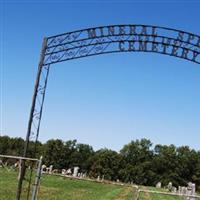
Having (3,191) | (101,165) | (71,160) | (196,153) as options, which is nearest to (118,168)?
(101,165)

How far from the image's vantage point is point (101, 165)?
11650 centimetres

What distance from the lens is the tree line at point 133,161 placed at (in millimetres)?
112750

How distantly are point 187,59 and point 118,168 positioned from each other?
101 metres

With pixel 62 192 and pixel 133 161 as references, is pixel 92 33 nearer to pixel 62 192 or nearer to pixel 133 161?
pixel 62 192

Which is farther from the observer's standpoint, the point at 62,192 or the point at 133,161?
the point at 133,161

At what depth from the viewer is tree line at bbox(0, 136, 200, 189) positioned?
113 metres

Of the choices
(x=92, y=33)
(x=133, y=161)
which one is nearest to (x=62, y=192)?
(x=92, y=33)

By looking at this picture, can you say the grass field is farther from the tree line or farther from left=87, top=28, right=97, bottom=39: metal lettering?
the tree line

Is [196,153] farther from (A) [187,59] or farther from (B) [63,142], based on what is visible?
(A) [187,59]

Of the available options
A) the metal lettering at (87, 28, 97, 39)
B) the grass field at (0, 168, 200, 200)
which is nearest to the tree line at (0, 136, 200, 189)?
the grass field at (0, 168, 200, 200)

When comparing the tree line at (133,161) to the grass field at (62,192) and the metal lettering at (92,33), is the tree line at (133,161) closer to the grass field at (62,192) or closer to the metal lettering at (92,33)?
the grass field at (62,192)

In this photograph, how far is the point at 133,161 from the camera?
11912cm

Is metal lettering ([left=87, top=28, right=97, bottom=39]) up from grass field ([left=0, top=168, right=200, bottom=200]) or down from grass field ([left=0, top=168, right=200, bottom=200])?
up

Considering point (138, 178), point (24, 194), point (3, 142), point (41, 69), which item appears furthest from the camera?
point (3, 142)
